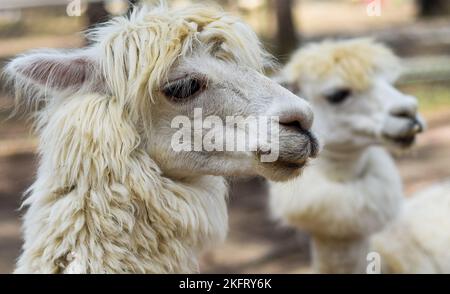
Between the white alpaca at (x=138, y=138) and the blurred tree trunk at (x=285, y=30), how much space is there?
567cm

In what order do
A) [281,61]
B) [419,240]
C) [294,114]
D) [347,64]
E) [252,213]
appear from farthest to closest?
[281,61] < [252,213] < [419,240] < [347,64] < [294,114]

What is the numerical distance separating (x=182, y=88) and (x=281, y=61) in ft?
17.5

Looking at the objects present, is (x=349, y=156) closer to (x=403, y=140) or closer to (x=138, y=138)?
(x=403, y=140)

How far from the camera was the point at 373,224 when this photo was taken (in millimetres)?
3172

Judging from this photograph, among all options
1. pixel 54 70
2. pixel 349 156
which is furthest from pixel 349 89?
pixel 54 70

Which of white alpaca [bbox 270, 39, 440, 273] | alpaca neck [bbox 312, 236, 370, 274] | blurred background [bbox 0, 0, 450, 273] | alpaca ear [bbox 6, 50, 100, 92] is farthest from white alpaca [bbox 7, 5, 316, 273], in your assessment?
alpaca neck [bbox 312, 236, 370, 274]

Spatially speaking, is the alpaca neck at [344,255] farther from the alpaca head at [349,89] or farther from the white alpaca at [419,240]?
the alpaca head at [349,89]

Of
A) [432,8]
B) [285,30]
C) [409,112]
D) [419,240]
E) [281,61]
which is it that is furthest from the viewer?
[432,8]

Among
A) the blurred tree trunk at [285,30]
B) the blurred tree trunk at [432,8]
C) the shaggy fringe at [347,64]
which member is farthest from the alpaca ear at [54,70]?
the blurred tree trunk at [432,8]

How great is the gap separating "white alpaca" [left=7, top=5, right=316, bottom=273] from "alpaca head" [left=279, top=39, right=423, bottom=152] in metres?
1.37

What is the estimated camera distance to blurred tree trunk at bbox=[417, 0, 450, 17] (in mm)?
11715

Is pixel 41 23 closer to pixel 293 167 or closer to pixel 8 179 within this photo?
pixel 8 179

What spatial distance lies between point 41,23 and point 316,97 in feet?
18.7

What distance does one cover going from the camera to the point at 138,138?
196cm
